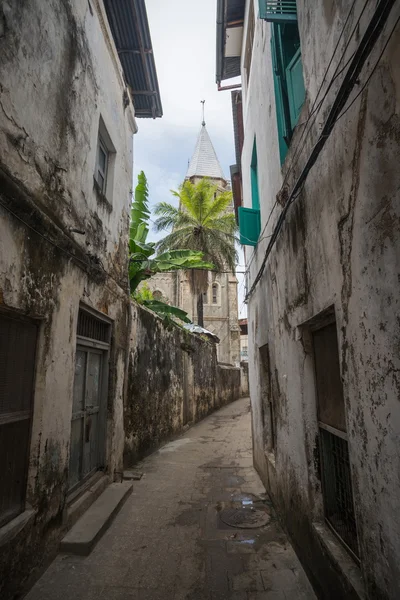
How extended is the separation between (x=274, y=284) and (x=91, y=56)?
4.28 m

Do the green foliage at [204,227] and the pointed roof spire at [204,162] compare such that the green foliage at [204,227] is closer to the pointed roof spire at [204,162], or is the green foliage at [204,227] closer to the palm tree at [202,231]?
the palm tree at [202,231]

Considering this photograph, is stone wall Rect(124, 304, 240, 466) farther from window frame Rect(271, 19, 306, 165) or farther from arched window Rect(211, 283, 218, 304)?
arched window Rect(211, 283, 218, 304)

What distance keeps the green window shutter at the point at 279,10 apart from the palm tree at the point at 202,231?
17.2m

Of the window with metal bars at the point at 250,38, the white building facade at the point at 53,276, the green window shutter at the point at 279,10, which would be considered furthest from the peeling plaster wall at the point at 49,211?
the window with metal bars at the point at 250,38

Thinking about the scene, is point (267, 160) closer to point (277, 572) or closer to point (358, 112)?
point (358, 112)

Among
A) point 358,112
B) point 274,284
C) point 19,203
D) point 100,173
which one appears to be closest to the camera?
point 358,112

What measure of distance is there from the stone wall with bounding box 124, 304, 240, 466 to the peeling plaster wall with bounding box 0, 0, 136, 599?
2.12 m

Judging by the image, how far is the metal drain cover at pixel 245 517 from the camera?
4649mm

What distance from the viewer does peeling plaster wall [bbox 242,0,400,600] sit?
6.36 feet

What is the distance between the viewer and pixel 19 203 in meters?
3.13

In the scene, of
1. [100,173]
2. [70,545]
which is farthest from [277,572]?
[100,173]

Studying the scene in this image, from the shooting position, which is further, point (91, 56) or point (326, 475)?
point (91, 56)

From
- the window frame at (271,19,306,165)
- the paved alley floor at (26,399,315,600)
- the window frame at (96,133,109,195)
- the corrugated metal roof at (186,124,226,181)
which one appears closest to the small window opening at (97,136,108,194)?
the window frame at (96,133,109,195)

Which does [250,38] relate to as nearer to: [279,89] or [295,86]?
Answer: [279,89]
